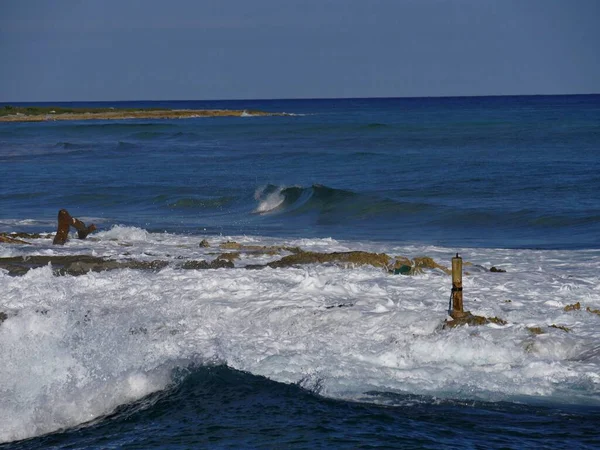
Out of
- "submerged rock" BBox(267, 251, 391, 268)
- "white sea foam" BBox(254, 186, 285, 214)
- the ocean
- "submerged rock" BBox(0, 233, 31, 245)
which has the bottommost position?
the ocean

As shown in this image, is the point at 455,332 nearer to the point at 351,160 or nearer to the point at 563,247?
the point at 563,247

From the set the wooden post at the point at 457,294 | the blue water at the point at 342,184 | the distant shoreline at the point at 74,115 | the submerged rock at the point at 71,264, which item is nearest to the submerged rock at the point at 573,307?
the wooden post at the point at 457,294

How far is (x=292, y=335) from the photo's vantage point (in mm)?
11109

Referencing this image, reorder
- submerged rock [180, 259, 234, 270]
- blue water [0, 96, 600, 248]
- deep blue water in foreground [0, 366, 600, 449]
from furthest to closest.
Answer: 1. blue water [0, 96, 600, 248]
2. submerged rock [180, 259, 234, 270]
3. deep blue water in foreground [0, 366, 600, 449]

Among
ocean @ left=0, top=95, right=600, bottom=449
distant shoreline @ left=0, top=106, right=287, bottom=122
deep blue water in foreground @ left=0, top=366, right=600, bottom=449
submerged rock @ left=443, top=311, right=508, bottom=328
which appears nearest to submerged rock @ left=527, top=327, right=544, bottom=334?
→ ocean @ left=0, top=95, right=600, bottom=449

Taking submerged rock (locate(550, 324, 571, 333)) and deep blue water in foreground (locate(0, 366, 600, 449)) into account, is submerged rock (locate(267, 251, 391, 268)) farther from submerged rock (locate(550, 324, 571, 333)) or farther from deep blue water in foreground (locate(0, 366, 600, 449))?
deep blue water in foreground (locate(0, 366, 600, 449))

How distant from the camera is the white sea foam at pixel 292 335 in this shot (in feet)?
30.2

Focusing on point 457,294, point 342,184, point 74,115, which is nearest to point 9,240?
point 457,294

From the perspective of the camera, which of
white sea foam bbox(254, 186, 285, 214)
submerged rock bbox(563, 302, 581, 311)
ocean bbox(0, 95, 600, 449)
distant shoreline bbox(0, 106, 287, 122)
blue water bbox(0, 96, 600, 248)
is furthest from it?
distant shoreline bbox(0, 106, 287, 122)

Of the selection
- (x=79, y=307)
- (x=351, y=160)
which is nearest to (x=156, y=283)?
(x=79, y=307)

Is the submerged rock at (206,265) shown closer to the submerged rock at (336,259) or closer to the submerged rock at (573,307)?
the submerged rock at (336,259)

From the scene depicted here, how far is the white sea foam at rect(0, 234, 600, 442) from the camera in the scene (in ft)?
30.2

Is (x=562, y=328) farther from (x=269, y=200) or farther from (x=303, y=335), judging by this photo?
(x=269, y=200)

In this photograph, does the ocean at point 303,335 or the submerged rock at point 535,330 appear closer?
the ocean at point 303,335
